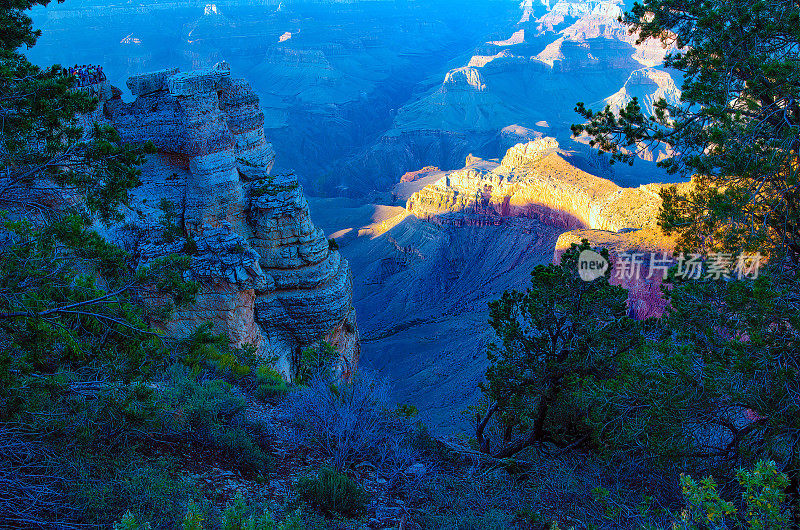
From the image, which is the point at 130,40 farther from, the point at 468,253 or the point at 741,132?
the point at 741,132

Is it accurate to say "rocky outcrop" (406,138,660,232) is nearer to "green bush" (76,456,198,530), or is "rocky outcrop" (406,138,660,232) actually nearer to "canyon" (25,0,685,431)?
"canyon" (25,0,685,431)

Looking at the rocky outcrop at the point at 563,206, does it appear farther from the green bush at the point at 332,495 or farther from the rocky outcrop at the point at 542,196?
the green bush at the point at 332,495

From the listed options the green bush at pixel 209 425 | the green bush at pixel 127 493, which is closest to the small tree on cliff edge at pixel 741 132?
the green bush at pixel 209 425

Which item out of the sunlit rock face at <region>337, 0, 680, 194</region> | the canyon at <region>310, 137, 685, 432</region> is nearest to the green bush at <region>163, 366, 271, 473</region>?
the canyon at <region>310, 137, 685, 432</region>

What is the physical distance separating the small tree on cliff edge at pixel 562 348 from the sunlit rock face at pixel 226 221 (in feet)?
31.3

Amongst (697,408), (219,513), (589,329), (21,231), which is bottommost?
(219,513)

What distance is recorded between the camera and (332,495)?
716cm

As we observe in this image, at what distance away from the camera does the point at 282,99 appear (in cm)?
11975

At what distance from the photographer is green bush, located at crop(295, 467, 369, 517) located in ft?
23.4

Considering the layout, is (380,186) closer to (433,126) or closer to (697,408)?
(433,126)

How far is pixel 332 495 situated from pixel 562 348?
5.12 m

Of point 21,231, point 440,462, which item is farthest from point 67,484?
point 440,462

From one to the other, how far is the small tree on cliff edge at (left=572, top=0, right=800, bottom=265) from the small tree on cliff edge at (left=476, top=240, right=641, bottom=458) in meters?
2.21

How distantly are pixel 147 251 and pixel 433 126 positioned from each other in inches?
3820
